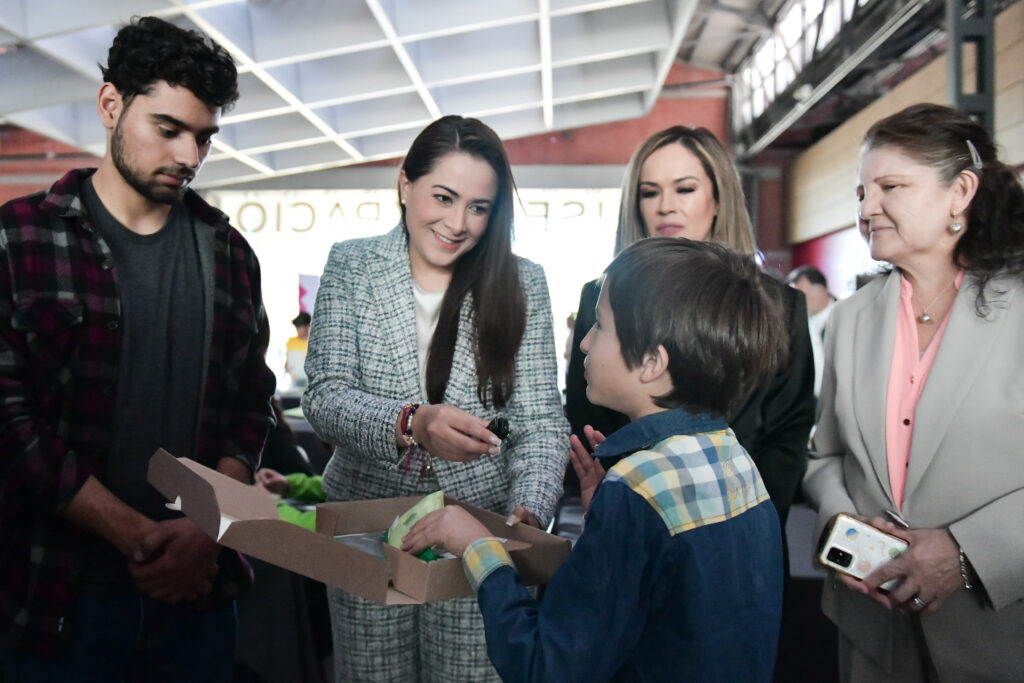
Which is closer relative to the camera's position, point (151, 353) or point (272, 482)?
point (151, 353)

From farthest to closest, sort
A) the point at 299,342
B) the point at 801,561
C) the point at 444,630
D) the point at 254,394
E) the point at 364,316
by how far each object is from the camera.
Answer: the point at 299,342
the point at 801,561
the point at 254,394
the point at 364,316
the point at 444,630

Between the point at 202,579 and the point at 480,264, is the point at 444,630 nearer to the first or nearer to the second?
the point at 202,579

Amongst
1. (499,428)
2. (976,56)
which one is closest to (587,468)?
(499,428)

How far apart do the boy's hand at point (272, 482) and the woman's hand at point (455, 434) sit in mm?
1514

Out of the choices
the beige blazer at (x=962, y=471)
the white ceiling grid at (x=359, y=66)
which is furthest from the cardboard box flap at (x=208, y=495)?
the white ceiling grid at (x=359, y=66)

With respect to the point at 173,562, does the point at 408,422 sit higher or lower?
higher

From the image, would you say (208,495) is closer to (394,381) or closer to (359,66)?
(394,381)

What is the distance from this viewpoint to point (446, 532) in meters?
1.02

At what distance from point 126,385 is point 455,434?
0.67 m

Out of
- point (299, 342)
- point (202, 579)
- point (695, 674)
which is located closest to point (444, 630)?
point (202, 579)

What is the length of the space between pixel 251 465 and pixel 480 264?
61 centimetres

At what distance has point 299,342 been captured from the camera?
5.59 metres

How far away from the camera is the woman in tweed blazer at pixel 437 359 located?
1440mm

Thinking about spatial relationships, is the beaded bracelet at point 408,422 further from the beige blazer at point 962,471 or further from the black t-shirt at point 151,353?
the beige blazer at point 962,471
